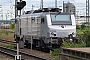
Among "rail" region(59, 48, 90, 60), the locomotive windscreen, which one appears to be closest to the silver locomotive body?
the locomotive windscreen

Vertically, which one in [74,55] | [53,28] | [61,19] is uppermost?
[61,19]

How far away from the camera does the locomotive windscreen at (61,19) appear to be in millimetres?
21812

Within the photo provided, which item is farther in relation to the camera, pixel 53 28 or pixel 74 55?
pixel 53 28

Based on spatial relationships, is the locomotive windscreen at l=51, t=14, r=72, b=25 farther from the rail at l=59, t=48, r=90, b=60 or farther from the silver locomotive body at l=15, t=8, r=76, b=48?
the rail at l=59, t=48, r=90, b=60

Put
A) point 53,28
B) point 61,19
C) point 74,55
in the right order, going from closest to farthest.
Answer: point 74,55 → point 53,28 → point 61,19

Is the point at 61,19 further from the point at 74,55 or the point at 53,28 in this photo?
the point at 74,55

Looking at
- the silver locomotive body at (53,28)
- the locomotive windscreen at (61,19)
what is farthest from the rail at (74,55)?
the locomotive windscreen at (61,19)

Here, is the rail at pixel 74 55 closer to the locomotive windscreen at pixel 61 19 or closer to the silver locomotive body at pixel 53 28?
the silver locomotive body at pixel 53 28

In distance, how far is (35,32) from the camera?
79.3ft

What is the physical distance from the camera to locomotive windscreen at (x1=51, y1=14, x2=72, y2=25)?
2181 cm

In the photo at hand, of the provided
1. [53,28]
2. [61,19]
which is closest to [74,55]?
[53,28]

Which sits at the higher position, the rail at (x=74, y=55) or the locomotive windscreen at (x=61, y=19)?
the locomotive windscreen at (x=61, y=19)

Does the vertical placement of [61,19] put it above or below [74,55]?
above

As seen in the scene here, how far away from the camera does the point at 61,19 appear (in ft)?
71.9
